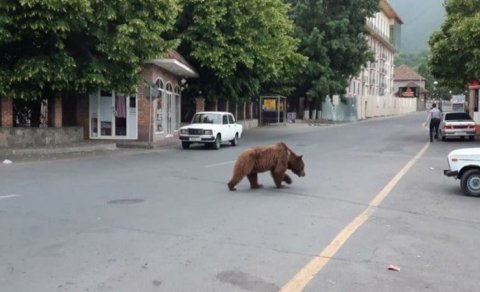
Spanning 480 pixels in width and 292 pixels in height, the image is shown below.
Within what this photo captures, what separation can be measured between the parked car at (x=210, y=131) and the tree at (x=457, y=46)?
36.5 ft

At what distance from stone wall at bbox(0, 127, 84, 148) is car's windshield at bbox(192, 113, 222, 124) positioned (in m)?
5.32

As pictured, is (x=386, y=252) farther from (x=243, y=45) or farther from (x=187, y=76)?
(x=187, y=76)

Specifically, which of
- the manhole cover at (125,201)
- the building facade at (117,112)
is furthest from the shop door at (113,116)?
the manhole cover at (125,201)

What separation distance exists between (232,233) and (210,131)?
1651cm

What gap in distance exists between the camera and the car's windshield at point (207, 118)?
25.7 metres

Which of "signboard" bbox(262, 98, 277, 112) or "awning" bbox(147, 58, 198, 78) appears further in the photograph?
"signboard" bbox(262, 98, 277, 112)

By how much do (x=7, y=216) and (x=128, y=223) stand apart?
2.04m

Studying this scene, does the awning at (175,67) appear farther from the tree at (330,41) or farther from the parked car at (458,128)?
the tree at (330,41)

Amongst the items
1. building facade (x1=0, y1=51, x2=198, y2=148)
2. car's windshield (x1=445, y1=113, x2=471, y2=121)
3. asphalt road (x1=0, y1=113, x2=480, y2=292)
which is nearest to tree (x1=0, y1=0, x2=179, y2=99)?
building facade (x1=0, y1=51, x2=198, y2=148)

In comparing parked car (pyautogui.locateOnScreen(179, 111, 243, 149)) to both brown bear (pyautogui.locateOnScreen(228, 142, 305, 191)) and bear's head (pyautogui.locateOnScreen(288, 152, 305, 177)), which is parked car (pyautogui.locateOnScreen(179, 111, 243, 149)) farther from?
brown bear (pyautogui.locateOnScreen(228, 142, 305, 191))

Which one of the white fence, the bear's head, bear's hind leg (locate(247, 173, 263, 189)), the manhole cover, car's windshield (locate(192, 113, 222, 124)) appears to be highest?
the white fence

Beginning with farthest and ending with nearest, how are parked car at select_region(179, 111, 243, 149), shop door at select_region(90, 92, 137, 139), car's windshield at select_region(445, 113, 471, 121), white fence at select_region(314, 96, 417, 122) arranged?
white fence at select_region(314, 96, 417, 122)
car's windshield at select_region(445, 113, 471, 121)
shop door at select_region(90, 92, 137, 139)
parked car at select_region(179, 111, 243, 149)

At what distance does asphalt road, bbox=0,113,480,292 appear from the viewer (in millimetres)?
5883

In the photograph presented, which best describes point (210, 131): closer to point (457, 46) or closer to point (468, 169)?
point (457, 46)
